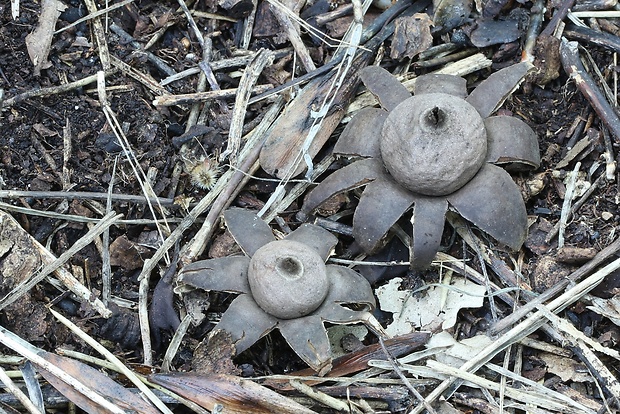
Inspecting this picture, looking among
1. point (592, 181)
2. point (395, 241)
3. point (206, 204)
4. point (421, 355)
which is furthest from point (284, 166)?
point (592, 181)

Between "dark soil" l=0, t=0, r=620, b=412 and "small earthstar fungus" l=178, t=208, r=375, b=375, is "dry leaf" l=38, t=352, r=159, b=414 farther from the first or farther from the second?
"small earthstar fungus" l=178, t=208, r=375, b=375

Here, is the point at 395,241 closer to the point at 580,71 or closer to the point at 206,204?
the point at 206,204

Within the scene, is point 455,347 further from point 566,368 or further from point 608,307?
point 608,307

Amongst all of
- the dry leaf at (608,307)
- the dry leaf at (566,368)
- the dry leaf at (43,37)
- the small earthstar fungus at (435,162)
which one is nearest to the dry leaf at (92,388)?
the small earthstar fungus at (435,162)

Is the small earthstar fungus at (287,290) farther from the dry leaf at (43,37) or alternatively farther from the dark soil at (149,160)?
the dry leaf at (43,37)

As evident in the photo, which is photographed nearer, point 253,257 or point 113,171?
point 253,257

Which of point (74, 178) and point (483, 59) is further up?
point (483, 59)
